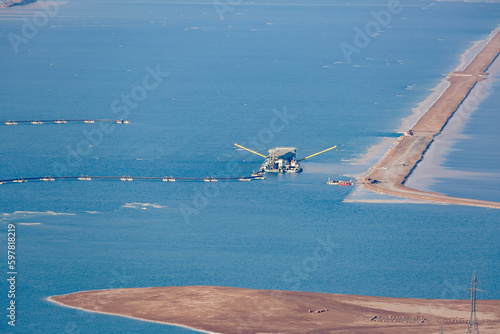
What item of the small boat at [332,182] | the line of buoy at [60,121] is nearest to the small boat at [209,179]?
the small boat at [332,182]

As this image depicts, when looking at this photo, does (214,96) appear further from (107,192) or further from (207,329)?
(207,329)

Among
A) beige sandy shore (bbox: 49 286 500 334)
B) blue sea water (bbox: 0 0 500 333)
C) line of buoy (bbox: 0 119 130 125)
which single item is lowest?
beige sandy shore (bbox: 49 286 500 334)

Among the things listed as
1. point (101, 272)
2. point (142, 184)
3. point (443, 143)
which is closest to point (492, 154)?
point (443, 143)

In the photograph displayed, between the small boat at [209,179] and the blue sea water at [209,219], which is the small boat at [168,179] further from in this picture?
the small boat at [209,179]

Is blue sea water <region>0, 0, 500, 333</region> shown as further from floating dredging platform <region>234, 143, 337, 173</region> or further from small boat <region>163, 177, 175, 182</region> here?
floating dredging platform <region>234, 143, 337, 173</region>

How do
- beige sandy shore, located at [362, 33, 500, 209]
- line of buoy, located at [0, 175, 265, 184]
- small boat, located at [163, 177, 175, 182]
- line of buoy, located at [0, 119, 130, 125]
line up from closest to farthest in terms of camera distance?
1. beige sandy shore, located at [362, 33, 500, 209]
2. line of buoy, located at [0, 175, 265, 184]
3. small boat, located at [163, 177, 175, 182]
4. line of buoy, located at [0, 119, 130, 125]

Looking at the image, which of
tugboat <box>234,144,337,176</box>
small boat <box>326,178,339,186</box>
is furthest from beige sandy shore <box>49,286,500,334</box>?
tugboat <box>234,144,337,176</box>

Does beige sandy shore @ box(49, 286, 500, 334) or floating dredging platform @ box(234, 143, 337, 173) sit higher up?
floating dredging platform @ box(234, 143, 337, 173)

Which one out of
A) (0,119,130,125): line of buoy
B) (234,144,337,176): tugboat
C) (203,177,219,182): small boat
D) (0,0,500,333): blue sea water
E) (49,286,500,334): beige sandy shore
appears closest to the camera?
(49,286,500,334): beige sandy shore
